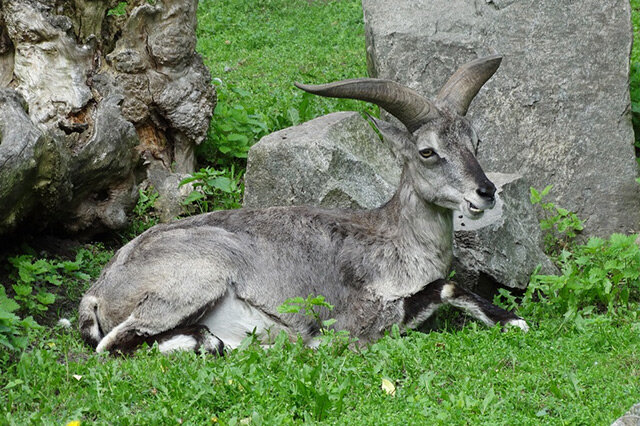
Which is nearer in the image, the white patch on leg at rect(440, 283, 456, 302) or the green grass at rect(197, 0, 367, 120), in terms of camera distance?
the white patch on leg at rect(440, 283, 456, 302)

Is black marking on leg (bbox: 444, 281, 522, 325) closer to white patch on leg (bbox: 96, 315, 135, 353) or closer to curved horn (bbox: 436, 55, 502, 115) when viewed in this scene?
curved horn (bbox: 436, 55, 502, 115)

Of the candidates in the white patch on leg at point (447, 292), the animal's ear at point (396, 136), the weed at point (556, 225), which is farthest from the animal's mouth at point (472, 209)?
the weed at point (556, 225)

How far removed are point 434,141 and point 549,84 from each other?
3.17m

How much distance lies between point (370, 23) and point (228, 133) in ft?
7.16

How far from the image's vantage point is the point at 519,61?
1003cm

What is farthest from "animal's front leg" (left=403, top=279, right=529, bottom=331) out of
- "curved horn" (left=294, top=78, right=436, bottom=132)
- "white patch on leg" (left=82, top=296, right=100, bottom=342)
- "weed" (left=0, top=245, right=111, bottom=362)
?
"weed" (left=0, top=245, right=111, bottom=362)

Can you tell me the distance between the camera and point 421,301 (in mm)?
7297

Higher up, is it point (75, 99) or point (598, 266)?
point (75, 99)

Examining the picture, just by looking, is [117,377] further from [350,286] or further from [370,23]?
[370,23]

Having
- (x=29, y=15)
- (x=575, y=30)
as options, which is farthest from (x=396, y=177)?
(x=29, y=15)

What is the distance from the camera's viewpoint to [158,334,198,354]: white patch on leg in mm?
6844

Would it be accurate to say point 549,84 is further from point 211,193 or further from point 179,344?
point 179,344

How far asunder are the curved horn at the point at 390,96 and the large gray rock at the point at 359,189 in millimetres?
1309

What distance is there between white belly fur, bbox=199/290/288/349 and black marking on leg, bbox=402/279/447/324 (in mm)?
1021
